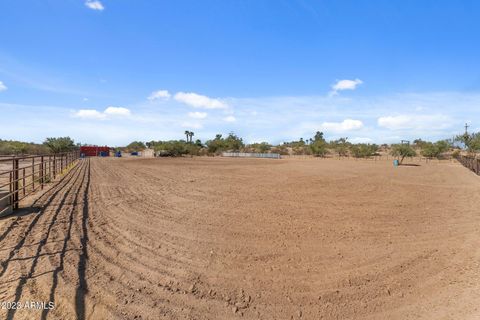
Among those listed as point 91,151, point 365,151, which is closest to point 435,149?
point 365,151

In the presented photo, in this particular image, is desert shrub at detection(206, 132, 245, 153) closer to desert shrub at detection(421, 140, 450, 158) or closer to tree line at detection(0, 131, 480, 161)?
tree line at detection(0, 131, 480, 161)

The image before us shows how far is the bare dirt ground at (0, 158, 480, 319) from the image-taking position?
12.3ft

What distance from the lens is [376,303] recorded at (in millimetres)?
3941

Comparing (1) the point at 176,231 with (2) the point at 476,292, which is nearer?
(2) the point at 476,292

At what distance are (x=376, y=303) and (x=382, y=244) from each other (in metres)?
2.58

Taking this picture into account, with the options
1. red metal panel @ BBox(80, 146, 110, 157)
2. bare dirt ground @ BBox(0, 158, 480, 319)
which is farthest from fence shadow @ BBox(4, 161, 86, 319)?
red metal panel @ BBox(80, 146, 110, 157)

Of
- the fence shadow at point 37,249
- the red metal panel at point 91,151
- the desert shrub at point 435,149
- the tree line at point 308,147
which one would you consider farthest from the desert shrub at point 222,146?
the fence shadow at point 37,249

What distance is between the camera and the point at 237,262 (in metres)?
5.10

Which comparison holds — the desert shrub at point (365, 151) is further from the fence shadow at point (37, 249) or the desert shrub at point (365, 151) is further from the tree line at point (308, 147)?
the fence shadow at point (37, 249)

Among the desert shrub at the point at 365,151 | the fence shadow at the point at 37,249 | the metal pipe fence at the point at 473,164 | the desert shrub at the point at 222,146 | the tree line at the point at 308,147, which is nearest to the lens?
the fence shadow at the point at 37,249

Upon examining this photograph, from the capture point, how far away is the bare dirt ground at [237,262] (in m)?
3.75

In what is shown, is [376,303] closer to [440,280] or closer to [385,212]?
[440,280]

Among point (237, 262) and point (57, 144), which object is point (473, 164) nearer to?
point (237, 262)

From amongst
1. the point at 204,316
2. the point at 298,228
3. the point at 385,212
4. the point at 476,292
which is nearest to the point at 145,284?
the point at 204,316
